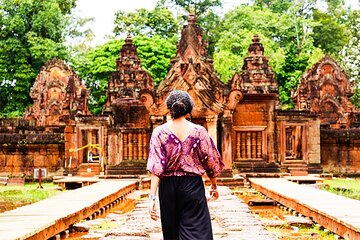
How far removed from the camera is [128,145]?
21812 mm

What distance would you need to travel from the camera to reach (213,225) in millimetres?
10305

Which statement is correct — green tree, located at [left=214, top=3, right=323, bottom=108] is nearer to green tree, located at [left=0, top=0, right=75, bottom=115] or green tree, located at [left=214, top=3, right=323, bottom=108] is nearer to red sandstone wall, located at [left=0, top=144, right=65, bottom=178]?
green tree, located at [left=0, top=0, right=75, bottom=115]

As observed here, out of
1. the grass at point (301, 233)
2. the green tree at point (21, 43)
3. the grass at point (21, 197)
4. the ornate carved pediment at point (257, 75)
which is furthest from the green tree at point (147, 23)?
the grass at point (301, 233)

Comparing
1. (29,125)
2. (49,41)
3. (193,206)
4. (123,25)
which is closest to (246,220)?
(193,206)

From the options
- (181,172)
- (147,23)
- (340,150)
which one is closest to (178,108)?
(181,172)

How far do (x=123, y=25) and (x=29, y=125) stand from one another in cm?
2467

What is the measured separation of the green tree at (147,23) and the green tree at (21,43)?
8534 mm

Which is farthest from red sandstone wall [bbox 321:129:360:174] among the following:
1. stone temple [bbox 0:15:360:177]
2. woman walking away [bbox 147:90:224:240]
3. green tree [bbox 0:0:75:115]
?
green tree [bbox 0:0:75:115]

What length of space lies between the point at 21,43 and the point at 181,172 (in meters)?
38.5

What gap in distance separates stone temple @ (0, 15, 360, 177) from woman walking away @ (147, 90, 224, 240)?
1309 centimetres

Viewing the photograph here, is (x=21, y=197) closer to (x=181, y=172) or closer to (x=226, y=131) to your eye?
(x=226, y=131)

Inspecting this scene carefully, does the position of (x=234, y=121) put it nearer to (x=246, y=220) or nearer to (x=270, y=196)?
(x=270, y=196)

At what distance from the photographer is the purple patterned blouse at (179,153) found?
6309 mm

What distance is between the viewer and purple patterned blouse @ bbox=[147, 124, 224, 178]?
248 inches
